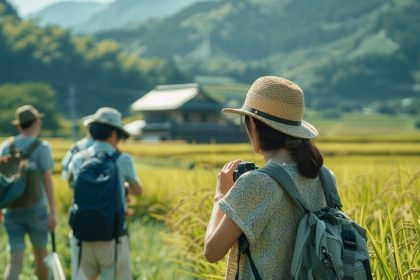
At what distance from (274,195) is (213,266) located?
1.78m

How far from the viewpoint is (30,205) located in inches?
207

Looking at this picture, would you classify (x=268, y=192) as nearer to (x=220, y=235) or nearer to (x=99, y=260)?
(x=220, y=235)

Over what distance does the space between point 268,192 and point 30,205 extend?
3368mm

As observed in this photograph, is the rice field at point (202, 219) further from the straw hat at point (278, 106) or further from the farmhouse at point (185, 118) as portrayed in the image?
the farmhouse at point (185, 118)

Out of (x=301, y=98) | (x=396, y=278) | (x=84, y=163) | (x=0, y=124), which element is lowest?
(x=0, y=124)

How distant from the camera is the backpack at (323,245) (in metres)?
2.25

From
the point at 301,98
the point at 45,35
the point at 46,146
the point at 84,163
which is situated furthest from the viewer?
the point at 45,35

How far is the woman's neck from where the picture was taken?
2.44 m

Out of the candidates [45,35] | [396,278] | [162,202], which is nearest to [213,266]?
[396,278]

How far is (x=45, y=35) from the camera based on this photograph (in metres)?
104

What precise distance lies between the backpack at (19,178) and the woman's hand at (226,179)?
3055 millimetres

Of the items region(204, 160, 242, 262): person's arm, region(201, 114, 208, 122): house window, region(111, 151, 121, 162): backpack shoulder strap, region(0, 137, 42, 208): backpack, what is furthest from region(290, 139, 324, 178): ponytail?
region(201, 114, 208, 122): house window

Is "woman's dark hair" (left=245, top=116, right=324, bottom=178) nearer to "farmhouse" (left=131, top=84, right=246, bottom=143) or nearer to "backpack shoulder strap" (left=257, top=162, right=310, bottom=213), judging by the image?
"backpack shoulder strap" (left=257, top=162, right=310, bottom=213)

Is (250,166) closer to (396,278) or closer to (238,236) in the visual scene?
(238,236)
